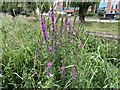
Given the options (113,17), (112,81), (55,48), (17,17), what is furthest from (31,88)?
(17,17)

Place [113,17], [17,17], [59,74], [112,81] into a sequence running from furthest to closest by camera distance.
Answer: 1. [17,17]
2. [113,17]
3. [59,74]
4. [112,81]

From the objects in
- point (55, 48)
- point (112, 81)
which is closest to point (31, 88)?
point (55, 48)

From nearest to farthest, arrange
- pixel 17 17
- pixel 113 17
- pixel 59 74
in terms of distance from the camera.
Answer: pixel 59 74 → pixel 113 17 → pixel 17 17

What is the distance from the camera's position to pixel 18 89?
3.09 feet

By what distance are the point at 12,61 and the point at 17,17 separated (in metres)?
1.19

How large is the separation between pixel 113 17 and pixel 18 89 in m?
1.02

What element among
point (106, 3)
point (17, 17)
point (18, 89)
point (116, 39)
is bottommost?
point (18, 89)

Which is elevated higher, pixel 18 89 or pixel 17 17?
pixel 17 17

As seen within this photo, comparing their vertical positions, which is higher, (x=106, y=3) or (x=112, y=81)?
(x=106, y=3)

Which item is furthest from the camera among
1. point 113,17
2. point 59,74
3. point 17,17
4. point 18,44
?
point 17,17

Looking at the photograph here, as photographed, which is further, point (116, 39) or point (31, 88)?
point (116, 39)

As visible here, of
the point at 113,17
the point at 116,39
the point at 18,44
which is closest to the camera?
the point at 18,44

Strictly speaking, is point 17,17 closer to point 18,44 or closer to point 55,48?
point 18,44

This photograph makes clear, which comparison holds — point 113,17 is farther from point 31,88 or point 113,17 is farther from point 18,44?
point 31,88
